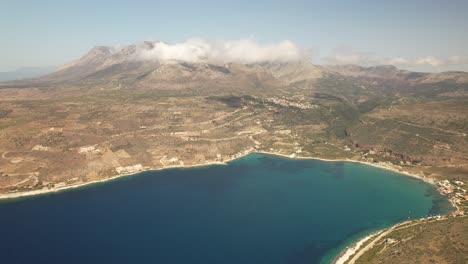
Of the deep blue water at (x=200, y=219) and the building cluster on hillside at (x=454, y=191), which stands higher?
the deep blue water at (x=200, y=219)

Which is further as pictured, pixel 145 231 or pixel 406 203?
pixel 406 203

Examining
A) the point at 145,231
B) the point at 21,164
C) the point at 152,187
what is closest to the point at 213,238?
the point at 145,231

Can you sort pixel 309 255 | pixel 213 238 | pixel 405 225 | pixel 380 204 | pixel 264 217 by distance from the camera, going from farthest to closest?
pixel 380 204
pixel 264 217
pixel 405 225
pixel 213 238
pixel 309 255

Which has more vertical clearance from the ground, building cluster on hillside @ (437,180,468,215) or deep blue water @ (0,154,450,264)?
deep blue water @ (0,154,450,264)

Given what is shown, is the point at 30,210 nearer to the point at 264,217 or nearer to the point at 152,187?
the point at 152,187

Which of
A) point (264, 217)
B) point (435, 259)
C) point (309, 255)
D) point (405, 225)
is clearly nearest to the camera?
point (435, 259)

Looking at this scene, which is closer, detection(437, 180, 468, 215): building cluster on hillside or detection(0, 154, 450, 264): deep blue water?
detection(0, 154, 450, 264): deep blue water

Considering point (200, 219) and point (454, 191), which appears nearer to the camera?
point (200, 219)

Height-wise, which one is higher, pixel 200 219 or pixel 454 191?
pixel 200 219
